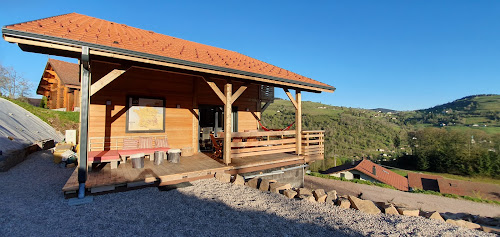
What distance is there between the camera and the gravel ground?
8.95ft

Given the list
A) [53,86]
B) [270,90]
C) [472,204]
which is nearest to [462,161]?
[472,204]

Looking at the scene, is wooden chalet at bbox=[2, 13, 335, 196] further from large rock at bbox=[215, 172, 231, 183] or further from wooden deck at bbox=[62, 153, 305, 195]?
large rock at bbox=[215, 172, 231, 183]

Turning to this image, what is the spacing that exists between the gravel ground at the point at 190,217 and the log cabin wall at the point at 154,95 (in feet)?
7.07

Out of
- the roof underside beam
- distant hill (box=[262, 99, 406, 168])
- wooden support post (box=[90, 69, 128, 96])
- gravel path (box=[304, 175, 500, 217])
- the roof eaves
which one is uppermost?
the roof eaves

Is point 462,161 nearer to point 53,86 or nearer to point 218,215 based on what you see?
point 218,215

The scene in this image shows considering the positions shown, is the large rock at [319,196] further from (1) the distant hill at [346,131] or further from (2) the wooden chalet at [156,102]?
(1) the distant hill at [346,131]

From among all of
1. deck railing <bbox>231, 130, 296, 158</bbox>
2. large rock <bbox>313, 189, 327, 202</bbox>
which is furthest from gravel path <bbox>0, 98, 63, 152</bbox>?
large rock <bbox>313, 189, 327, 202</bbox>

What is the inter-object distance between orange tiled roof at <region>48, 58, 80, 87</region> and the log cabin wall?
12.1 m

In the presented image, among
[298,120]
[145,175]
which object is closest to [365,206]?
[298,120]

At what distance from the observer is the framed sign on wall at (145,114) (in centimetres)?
625

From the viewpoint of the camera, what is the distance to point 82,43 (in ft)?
11.7

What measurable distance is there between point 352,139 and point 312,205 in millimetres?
49555

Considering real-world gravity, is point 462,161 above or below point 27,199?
below

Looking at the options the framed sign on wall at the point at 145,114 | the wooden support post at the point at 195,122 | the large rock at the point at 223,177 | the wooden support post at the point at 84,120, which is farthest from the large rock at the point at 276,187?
the framed sign on wall at the point at 145,114
